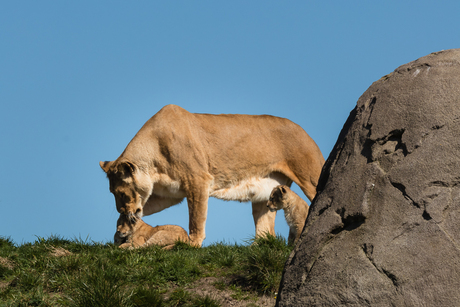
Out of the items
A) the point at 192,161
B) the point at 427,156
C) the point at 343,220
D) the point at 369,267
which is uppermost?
A: the point at 192,161

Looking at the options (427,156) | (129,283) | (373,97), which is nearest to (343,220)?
(427,156)

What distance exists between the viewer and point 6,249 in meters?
8.81

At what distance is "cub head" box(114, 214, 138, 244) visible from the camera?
9.20 metres

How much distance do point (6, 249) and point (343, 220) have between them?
23.4 feet

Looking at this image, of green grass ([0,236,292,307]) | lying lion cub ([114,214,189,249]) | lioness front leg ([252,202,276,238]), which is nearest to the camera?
green grass ([0,236,292,307])

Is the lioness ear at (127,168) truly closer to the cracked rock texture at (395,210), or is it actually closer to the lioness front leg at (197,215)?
the lioness front leg at (197,215)

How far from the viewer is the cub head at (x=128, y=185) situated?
988 cm

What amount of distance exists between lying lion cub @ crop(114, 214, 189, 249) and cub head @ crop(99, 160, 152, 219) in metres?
0.50

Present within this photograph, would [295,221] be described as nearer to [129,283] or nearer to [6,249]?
[129,283]

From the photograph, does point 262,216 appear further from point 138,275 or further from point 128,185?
point 138,275

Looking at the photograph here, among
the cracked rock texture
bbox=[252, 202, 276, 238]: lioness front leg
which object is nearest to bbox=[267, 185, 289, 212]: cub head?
bbox=[252, 202, 276, 238]: lioness front leg

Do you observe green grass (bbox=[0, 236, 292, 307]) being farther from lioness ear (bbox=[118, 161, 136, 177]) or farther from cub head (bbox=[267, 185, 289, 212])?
lioness ear (bbox=[118, 161, 136, 177])

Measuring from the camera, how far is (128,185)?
10008mm

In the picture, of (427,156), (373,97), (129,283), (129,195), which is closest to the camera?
(427,156)
